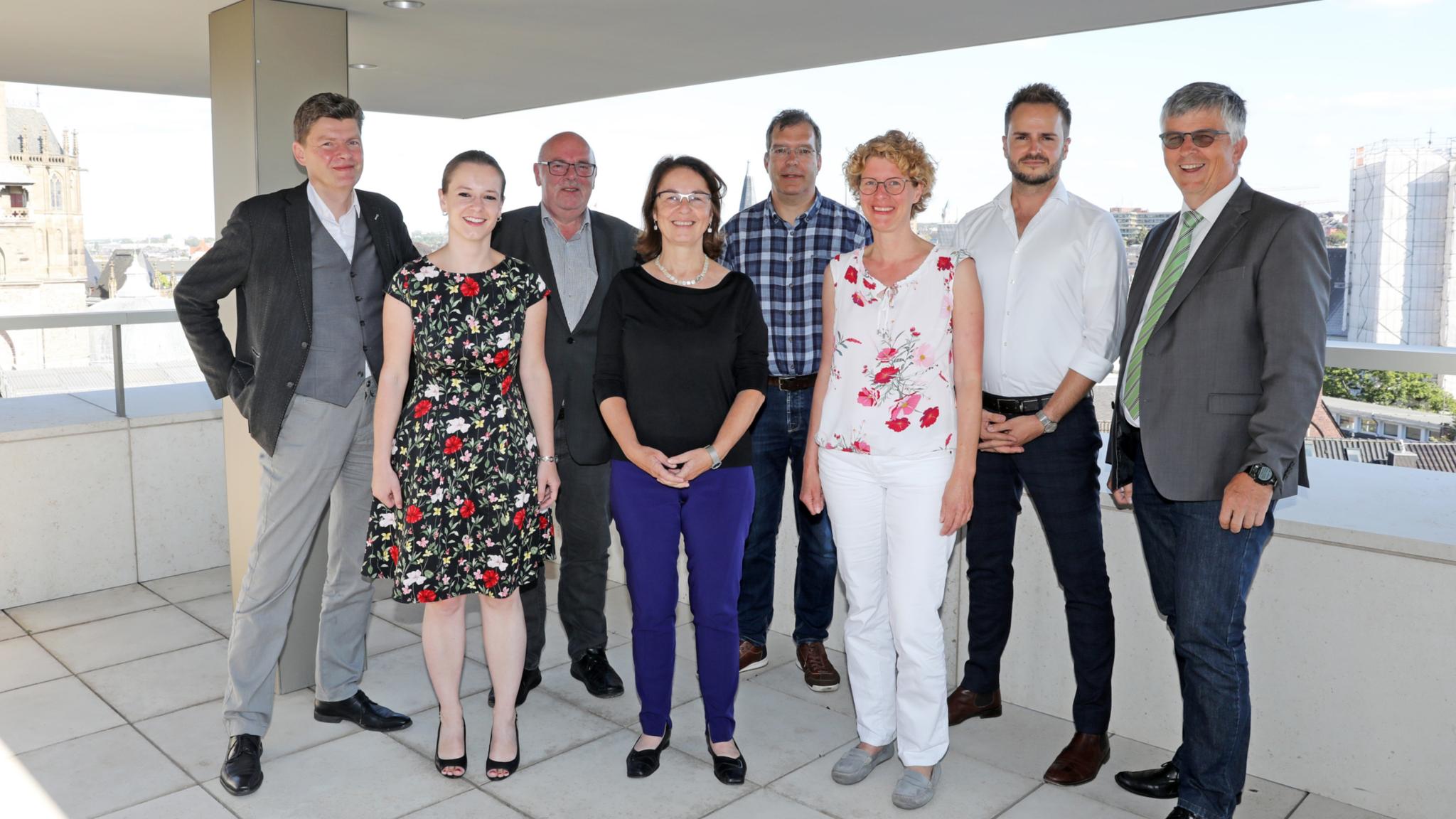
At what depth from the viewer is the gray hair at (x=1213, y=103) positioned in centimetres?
245

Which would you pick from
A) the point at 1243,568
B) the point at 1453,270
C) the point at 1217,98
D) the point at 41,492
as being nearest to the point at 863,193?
the point at 1217,98

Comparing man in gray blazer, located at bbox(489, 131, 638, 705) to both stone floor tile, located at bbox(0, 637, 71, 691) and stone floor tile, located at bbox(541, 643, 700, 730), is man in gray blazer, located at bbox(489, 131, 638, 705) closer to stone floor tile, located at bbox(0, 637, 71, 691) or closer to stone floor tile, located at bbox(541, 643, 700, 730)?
stone floor tile, located at bbox(541, 643, 700, 730)

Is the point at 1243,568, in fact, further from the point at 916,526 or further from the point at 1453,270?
the point at 1453,270

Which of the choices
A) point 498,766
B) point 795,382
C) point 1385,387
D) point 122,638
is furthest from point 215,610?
point 1385,387

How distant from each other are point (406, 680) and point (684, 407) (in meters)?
1.85

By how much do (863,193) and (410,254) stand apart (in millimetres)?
1556

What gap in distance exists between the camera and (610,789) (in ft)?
9.70

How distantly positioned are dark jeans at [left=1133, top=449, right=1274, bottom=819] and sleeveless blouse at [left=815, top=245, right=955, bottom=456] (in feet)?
1.92

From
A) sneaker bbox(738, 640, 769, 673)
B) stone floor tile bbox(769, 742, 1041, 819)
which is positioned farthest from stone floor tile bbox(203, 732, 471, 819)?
sneaker bbox(738, 640, 769, 673)

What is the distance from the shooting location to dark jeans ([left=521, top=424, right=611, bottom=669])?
359cm

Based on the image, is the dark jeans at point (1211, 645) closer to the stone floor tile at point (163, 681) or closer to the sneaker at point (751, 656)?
the sneaker at point (751, 656)

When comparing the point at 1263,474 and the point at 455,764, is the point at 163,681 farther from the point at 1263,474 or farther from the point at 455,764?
the point at 1263,474

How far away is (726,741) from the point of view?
304cm

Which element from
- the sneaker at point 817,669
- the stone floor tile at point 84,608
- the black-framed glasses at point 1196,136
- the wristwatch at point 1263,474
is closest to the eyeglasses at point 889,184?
the black-framed glasses at point 1196,136
